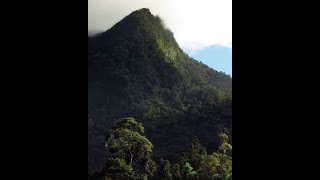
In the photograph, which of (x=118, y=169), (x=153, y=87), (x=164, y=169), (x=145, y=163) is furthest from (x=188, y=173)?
(x=153, y=87)

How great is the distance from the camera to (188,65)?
12148mm

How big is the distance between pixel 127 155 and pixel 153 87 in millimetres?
2937

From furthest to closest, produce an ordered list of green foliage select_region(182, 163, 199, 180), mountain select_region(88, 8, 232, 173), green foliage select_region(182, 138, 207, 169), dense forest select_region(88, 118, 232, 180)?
1. mountain select_region(88, 8, 232, 173)
2. green foliage select_region(182, 138, 207, 169)
3. dense forest select_region(88, 118, 232, 180)
4. green foliage select_region(182, 163, 199, 180)

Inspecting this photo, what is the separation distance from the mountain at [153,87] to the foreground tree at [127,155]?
3.01 feet

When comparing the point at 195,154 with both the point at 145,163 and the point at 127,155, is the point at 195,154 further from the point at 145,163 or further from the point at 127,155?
the point at 127,155

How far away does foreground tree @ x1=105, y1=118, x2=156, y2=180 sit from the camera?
910 cm

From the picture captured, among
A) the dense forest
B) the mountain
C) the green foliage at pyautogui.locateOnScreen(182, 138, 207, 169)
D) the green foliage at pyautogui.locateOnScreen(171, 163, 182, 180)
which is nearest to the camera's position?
the dense forest

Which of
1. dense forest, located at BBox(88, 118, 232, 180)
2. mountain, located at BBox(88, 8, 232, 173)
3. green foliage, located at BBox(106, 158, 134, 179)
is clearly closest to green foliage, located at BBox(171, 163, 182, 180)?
dense forest, located at BBox(88, 118, 232, 180)

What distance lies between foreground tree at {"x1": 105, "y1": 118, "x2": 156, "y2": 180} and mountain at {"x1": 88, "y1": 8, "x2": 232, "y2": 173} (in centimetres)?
92

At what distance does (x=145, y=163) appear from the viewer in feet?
31.0

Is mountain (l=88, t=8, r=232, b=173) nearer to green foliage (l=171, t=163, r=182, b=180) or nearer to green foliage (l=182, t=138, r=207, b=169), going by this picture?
green foliage (l=182, t=138, r=207, b=169)

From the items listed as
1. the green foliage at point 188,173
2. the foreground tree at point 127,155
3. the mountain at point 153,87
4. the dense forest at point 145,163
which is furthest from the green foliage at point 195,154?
the foreground tree at point 127,155

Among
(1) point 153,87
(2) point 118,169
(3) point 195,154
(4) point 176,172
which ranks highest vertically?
(1) point 153,87
